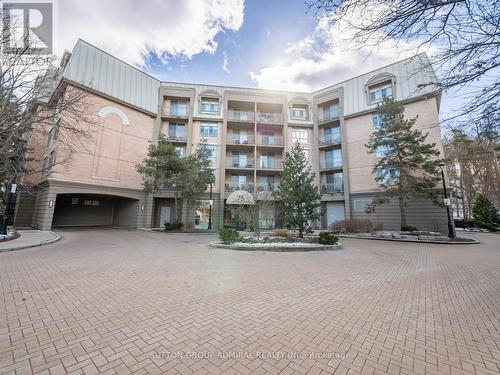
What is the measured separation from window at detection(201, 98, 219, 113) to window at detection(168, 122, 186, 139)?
11.2 feet

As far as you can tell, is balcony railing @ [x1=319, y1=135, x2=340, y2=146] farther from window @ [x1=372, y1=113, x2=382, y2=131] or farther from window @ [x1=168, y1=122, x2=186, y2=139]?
window @ [x1=168, y1=122, x2=186, y2=139]

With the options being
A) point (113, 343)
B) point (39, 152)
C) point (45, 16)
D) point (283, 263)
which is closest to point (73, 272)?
point (113, 343)

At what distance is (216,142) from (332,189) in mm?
14982

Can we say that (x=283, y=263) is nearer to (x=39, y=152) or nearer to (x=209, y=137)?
(x=209, y=137)

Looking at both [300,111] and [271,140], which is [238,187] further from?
[300,111]

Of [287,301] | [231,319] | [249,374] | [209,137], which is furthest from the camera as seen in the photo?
[209,137]

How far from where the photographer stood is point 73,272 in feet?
21.1

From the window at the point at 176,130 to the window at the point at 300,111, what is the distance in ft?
46.4

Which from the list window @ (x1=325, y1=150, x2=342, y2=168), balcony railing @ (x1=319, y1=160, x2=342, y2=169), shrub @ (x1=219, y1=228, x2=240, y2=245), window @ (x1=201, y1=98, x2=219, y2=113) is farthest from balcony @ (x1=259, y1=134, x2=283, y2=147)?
shrub @ (x1=219, y1=228, x2=240, y2=245)

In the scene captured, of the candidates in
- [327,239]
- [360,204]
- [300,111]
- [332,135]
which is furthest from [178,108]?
[360,204]

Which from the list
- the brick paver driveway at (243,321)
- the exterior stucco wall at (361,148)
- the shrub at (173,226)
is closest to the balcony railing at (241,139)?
the exterior stucco wall at (361,148)

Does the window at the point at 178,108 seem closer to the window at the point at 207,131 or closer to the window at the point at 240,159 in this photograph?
the window at the point at 207,131

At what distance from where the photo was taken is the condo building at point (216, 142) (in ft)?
67.9

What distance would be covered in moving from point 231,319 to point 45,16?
406 inches
